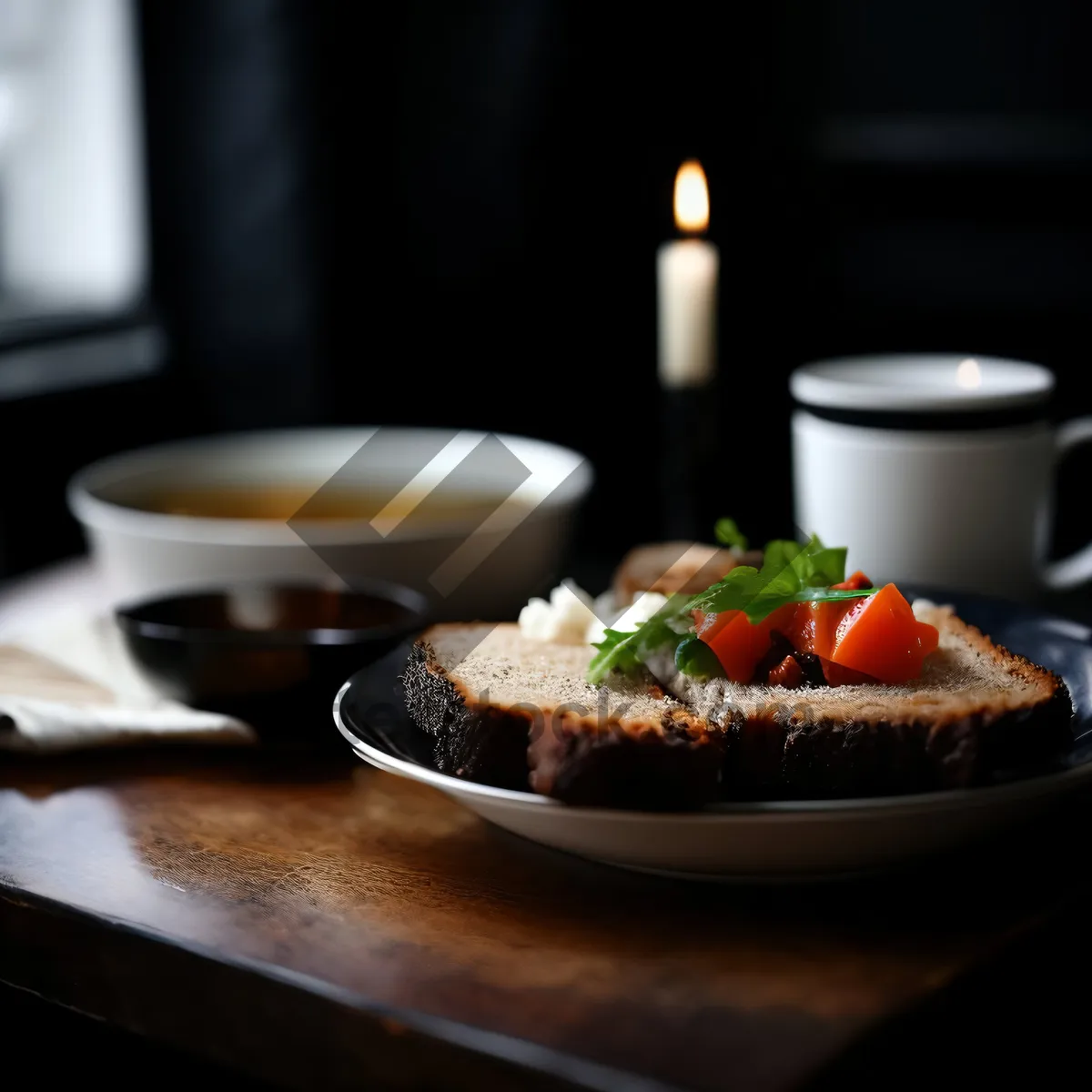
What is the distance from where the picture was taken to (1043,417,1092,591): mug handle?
130 centimetres

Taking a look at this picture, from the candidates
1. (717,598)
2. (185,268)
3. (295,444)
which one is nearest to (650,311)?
(185,268)

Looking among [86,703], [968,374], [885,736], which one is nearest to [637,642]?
[885,736]

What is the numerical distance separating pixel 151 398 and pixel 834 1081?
2092 millimetres

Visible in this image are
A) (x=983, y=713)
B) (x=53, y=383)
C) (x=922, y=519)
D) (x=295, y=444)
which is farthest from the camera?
(x=53, y=383)

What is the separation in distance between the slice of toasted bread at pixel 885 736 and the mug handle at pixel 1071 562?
0.50 meters

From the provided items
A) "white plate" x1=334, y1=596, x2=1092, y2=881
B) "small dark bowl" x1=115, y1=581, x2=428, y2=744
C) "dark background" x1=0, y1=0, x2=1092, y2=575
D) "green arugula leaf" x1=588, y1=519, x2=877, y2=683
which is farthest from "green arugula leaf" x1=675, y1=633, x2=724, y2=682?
"dark background" x1=0, y1=0, x2=1092, y2=575

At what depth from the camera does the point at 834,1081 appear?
0.65 m

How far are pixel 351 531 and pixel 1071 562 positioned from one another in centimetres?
68

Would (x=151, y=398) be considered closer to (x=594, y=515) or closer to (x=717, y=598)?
(x=594, y=515)

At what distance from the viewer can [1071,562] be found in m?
1.33

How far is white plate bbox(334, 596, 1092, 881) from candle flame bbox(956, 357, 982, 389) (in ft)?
1.83

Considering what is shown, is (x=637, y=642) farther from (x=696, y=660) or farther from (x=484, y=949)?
(x=484, y=949)

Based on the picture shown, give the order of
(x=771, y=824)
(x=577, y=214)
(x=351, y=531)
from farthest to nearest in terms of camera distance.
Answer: (x=577, y=214) → (x=351, y=531) → (x=771, y=824)

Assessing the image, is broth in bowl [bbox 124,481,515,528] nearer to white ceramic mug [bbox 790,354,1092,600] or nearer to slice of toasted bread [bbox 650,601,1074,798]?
white ceramic mug [bbox 790,354,1092,600]
